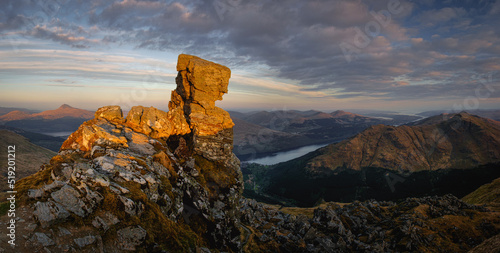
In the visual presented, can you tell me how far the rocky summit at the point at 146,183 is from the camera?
1872 cm

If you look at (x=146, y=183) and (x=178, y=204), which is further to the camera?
(x=178, y=204)

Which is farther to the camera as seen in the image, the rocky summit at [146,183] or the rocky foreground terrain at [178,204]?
the rocky foreground terrain at [178,204]

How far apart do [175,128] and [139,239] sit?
24.2 metres

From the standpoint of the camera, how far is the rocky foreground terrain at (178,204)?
19.1 meters

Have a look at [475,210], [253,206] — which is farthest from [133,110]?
[475,210]

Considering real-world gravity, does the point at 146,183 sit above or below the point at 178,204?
above

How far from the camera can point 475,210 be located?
6041 cm

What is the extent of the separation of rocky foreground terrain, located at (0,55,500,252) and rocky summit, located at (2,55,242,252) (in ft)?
0.35

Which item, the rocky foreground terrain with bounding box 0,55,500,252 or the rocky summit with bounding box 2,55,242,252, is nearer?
the rocky summit with bounding box 2,55,242,252

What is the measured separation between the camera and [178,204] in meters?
30.5

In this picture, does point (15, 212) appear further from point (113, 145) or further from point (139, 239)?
point (113, 145)

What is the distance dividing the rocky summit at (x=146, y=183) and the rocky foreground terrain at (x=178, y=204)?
11 cm

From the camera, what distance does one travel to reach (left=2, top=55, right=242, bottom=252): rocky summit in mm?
18719

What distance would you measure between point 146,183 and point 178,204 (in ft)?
21.4
